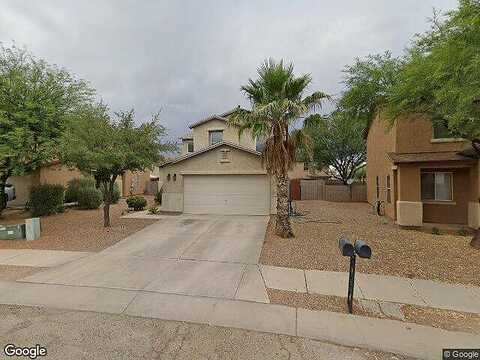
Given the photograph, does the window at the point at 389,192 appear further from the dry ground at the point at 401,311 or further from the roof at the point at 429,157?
the dry ground at the point at 401,311

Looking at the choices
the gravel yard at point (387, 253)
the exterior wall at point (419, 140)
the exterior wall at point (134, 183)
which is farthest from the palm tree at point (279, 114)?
the exterior wall at point (134, 183)

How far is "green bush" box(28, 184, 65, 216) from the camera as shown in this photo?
1562 cm

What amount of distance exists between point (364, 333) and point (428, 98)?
8.03m

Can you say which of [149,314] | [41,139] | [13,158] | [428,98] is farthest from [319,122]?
[13,158]

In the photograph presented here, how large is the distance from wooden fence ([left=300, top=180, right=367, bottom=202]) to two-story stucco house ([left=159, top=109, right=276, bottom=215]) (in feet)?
41.7

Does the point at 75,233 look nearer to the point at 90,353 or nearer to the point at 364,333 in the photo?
the point at 90,353

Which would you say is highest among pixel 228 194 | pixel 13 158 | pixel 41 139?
pixel 41 139

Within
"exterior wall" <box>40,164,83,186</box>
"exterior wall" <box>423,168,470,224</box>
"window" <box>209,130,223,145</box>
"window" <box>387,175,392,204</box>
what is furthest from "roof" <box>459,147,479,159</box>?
"exterior wall" <box>40,164,83,186</box>

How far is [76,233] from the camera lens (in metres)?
11.0

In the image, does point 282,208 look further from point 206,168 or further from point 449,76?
point 206,168

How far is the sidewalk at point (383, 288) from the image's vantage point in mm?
5184

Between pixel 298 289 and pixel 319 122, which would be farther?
pixel 319 122

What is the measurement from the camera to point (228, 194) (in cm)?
1556

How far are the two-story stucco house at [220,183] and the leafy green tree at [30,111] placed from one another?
19.0 feet
